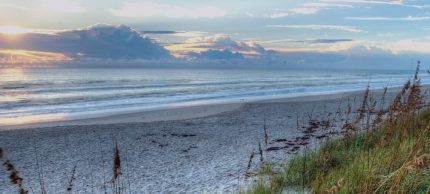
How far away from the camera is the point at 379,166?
4141mm

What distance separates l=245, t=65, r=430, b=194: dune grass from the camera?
3150mm

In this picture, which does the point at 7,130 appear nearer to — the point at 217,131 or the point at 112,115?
the point at 112,115

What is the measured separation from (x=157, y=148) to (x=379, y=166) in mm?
9427

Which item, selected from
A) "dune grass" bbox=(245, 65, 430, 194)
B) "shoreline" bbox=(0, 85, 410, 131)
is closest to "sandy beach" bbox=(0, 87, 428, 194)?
"shoreline" bbox=(0, 85, 410, 131)

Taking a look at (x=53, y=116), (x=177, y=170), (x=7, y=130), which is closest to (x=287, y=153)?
(x=177, y=170)

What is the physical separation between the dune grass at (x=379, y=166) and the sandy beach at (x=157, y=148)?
634mm

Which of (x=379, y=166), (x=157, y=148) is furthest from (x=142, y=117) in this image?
(x=379, y=166)

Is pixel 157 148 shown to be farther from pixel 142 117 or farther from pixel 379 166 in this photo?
pixel 379 166

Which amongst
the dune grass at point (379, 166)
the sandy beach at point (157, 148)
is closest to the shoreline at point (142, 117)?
the sandy beach at point (157, 148)

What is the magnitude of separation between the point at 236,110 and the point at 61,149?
12.2m

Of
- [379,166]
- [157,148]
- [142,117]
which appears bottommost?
[142,117]

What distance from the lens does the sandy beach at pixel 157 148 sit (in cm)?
870

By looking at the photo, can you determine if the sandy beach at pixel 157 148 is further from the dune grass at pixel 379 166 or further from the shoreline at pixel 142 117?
the dune grass at pixel 379 166

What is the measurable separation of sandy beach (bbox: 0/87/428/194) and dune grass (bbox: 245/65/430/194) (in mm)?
634
